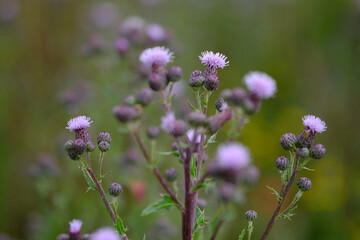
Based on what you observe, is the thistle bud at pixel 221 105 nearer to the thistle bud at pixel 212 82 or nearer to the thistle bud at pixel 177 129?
the thistle bud at pixel 212 82

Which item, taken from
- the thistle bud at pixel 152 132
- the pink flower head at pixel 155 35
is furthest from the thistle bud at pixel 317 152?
the pink flower head at pixel 155 35

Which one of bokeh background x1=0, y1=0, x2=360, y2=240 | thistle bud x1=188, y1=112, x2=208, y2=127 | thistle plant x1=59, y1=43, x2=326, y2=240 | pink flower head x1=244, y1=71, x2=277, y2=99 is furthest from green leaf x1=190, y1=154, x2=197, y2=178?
bokeh background x1=0, y1=0, x2=360, y2=240

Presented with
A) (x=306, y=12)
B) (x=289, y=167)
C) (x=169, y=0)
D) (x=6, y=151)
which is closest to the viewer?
(x=289, y=167)

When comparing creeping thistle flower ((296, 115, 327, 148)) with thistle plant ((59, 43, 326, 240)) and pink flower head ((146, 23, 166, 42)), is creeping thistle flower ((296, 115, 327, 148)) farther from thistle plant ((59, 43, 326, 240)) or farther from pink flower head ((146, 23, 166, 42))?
pink flower head ((146, 23, 166, 42))

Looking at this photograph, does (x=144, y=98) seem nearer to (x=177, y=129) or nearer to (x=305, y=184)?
(x=177, y=129)

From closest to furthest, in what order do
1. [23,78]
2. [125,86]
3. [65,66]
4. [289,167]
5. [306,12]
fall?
[289,167], [125,86], [23,78], [65,66], [306,12]

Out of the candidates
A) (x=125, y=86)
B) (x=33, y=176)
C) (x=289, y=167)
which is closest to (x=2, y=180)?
(x=33, y=176)

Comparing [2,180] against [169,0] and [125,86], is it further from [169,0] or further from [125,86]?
[169,0]

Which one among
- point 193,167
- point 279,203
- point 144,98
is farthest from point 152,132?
point 279,203
